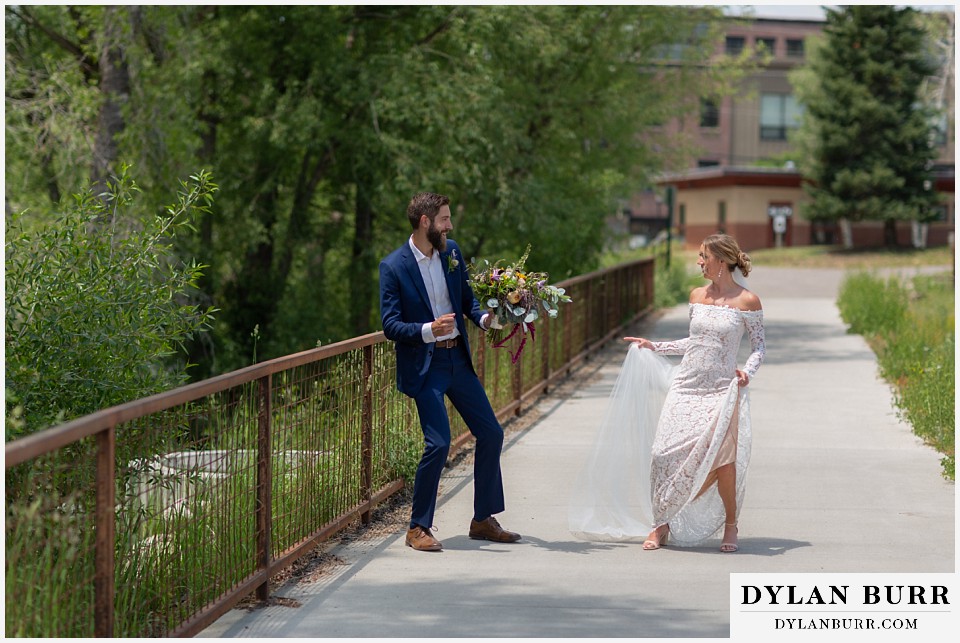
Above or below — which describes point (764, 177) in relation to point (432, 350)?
above

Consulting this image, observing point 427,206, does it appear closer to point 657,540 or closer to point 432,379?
point 432,379

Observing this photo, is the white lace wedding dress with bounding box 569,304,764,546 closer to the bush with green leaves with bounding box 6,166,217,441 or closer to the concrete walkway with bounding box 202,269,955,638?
the concrete walkway with bounding box 202,269,955,638

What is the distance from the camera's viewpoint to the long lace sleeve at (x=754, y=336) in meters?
7.85

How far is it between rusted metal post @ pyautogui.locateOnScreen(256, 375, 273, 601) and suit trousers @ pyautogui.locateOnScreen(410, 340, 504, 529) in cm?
113

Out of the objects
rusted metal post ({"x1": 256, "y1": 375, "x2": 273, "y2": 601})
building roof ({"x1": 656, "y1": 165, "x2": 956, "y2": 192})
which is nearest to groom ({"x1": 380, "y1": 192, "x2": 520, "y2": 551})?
rusted metal post ({"x1": 256, "y1": 375, "x2": 273, "y2": 601})

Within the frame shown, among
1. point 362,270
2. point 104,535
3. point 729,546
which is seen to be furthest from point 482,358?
point 362,270

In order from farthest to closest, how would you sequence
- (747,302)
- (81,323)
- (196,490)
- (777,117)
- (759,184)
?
(777,117) → (759,184) → (747,302) → (81,323) → (196,490)

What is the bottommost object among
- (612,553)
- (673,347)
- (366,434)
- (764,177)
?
(612,553)

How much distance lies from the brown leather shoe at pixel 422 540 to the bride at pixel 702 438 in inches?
39.0

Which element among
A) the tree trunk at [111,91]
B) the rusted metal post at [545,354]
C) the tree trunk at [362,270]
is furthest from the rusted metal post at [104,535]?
the tree trunk at [362,270]

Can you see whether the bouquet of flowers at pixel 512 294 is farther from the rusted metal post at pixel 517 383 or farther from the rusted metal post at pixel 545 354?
the rusted metal post at pixel 545 354

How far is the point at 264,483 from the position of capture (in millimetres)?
6766

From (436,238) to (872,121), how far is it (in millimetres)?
52947

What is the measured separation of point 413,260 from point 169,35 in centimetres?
1328
